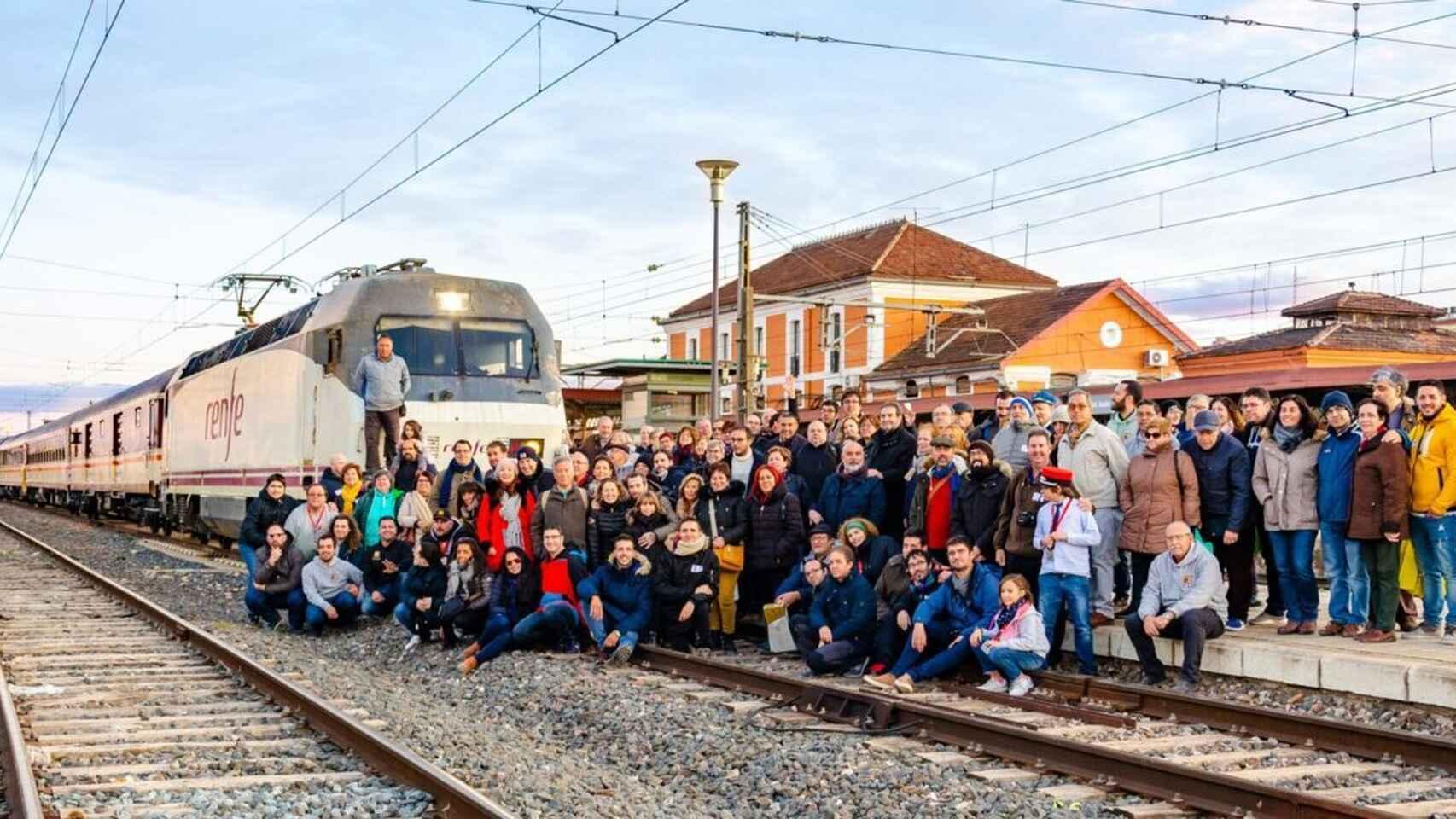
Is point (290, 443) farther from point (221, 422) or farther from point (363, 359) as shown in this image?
point (221, 422)

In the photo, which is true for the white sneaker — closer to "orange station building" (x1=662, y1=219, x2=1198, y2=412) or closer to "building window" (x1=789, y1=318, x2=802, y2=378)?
"orange station building" (x1=662, y1=219, x2=1198, y2=412)

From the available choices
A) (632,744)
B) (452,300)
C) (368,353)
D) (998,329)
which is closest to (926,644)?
(632,744)

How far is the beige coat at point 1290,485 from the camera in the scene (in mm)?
10594

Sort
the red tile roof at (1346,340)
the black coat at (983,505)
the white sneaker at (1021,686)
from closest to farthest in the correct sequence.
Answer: the white sneaker at (1021,686) < the black coat at (983,505) < the red tile roof at (1346,340)

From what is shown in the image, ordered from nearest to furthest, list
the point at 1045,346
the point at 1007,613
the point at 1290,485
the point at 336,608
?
the point at 1007,613 → the point at 1290,485 → the point at 336,608 → the point at 1045,346

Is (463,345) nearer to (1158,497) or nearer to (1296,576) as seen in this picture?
(1158,497)

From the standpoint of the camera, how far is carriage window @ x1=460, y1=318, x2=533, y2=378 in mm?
18906

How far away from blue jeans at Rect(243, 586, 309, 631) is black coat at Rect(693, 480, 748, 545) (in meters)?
4.68

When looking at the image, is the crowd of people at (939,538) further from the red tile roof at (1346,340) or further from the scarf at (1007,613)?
the red tile roof at (1346,340)

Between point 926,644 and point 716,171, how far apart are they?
44.9ft

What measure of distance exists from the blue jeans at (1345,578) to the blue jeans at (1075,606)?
1.70m

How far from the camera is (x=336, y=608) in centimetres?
1532

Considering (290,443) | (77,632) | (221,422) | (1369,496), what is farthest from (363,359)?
(1369,496)

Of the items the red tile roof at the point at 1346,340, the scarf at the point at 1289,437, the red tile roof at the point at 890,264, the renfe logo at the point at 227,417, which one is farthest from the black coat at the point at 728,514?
the red tile roof at the point at 890,264
